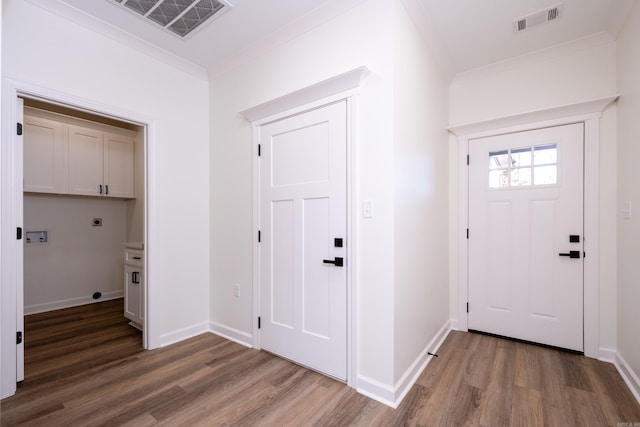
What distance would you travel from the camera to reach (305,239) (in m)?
2.40

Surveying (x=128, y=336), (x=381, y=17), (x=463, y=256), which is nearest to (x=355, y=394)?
(x=463, y=256)

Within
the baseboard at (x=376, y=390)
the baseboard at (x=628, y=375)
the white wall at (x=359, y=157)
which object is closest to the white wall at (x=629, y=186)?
the baseboard at (x=628, y=375)

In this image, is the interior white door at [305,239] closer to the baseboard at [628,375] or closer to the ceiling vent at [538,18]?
the ceiling vent at [538,18]

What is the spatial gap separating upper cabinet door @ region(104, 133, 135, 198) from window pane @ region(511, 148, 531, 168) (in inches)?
200

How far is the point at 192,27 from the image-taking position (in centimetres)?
247

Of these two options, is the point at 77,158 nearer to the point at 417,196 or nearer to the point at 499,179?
the point at 417,196

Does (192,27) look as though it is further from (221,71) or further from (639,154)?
(639,154)

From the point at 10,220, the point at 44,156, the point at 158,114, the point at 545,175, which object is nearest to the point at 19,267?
the point at 10,220

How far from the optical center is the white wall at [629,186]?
206 cm

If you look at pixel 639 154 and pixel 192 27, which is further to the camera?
pixel 192 27

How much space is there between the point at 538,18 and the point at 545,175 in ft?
4.40

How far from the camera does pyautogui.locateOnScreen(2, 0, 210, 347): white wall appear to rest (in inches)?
84.2

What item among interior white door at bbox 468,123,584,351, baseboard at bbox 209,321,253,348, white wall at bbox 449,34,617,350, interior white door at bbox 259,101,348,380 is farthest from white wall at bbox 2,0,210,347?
interior white door at bbox 468,123,584,351

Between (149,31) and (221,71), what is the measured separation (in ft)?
2.32
